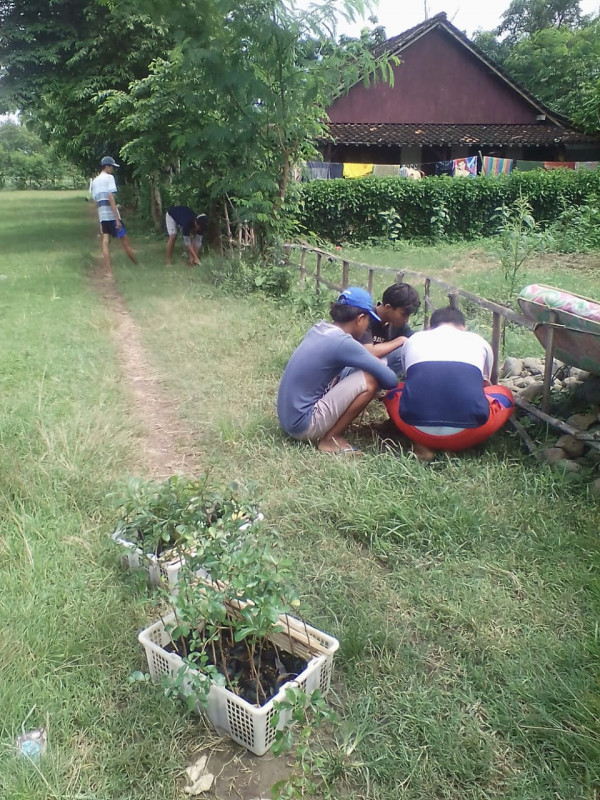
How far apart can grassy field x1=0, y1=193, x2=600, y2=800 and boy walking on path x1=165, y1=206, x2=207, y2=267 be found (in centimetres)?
636

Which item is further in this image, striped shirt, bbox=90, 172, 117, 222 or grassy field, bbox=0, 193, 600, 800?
striped shirt, bbox=90, 172, 117, 222

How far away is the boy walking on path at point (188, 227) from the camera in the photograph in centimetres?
1050

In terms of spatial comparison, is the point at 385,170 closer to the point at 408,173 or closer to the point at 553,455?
the point at 408,173


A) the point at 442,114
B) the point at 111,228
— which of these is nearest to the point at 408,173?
the point at 442,114

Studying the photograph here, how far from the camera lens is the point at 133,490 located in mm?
2789

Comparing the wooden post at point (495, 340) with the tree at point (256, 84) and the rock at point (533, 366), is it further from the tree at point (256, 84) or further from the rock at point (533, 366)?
the tree at point (256, 84)

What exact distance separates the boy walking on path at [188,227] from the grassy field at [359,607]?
6.36 m

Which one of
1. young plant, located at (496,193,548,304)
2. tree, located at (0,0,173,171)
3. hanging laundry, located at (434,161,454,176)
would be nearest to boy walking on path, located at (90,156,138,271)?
tree, located at (0,0,173,171)

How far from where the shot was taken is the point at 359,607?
8.39 ft

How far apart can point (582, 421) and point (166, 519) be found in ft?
7.98

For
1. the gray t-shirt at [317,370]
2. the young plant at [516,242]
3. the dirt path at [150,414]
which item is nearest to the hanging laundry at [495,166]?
the young plant at [516,242]

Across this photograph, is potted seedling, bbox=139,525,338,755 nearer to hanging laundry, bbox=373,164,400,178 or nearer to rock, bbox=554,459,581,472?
rock, bbox=554,459,581,472

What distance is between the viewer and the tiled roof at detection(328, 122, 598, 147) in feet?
59.2

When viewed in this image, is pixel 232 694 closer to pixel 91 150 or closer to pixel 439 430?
pixel 439 430
